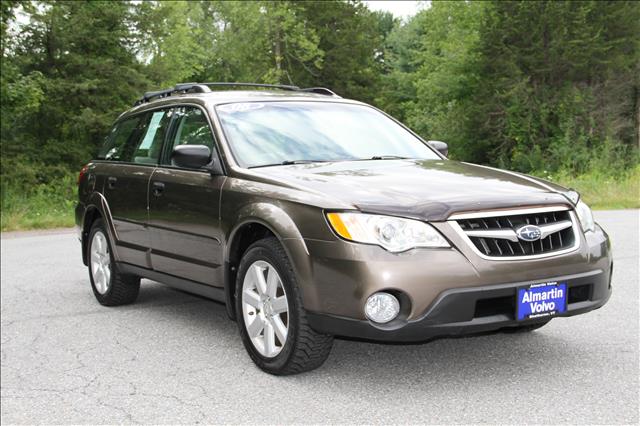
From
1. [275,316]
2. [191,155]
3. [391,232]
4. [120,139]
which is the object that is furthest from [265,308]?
[120,139]

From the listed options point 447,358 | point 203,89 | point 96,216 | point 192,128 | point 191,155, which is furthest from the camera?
point 96,216

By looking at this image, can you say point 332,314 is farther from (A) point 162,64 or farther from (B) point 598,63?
(B) point 598,63

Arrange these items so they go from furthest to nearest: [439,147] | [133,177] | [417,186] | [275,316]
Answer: [133,177] < [439,147] < [275,316] < [417,186]

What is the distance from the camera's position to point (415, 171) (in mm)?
4938

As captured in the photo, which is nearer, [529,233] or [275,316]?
[529,233]

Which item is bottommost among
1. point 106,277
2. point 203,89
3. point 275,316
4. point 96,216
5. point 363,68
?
point 106,277

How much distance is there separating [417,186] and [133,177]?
9.90ft

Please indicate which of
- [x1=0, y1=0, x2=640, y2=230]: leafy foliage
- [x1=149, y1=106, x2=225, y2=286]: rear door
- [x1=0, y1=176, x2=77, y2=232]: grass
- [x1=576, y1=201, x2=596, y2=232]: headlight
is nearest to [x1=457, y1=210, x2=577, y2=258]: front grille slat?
[x1=576, y1=201, x2=596, y2=232]: headlight

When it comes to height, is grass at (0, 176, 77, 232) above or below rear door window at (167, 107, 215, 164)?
below

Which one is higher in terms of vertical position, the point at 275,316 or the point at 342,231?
the point at 342,231

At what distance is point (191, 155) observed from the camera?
5133 millimetres

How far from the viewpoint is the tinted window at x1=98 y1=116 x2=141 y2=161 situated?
7.02 m

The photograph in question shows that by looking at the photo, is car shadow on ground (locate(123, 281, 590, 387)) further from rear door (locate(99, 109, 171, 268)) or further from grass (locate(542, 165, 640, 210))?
grass (locate(542, 165, 640, 210))

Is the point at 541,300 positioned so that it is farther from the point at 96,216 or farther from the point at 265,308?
the point at 96,216
